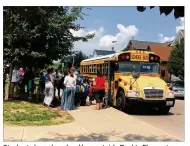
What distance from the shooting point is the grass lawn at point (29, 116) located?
346 inches

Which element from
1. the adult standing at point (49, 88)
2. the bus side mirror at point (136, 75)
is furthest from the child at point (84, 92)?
the bus side mirror at point (136, 75)

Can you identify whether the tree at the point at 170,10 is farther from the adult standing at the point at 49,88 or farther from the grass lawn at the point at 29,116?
the adult standing at the point at 49,88

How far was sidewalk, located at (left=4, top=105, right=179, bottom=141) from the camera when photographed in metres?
7.10

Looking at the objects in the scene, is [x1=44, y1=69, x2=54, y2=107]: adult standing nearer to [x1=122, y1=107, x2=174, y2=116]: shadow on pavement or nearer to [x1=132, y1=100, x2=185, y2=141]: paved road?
[x1=122, y1=107, x2=174, y2=116]: shadow on pavement

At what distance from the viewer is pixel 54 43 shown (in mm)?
12336

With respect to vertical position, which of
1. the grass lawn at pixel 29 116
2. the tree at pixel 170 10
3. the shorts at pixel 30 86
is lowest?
the grass lawn at pixel 29 116

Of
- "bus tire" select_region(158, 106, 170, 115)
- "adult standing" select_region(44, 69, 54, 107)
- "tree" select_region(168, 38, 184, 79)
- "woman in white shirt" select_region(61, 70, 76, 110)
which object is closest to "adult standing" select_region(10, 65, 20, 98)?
"adult standing" select_region(44, 69, 54, 107)

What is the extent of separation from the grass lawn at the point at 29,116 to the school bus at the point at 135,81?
7.21ft

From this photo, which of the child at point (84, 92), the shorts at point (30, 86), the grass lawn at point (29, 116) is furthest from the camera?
the shorts at point (30, 86)

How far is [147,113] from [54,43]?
12.3ft

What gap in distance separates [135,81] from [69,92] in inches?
82.1

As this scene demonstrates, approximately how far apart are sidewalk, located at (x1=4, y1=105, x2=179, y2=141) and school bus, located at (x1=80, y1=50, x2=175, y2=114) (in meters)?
1.93

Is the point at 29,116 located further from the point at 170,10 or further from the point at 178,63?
the point at 178,63
